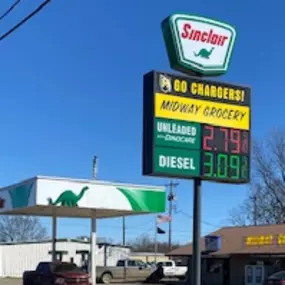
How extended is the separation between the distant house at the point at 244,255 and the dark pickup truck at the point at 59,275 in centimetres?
1299

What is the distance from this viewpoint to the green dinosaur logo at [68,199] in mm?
29828

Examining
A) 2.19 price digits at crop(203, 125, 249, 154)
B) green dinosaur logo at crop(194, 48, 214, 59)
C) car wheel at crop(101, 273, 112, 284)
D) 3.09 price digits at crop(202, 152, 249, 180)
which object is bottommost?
car wheel at crop(101, 273, 112, 284)

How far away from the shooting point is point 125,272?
168 feet

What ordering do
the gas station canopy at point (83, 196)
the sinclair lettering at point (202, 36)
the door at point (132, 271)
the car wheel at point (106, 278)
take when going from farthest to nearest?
the door at point (132, 271)
the car wheel at point (106, 278)
the gas station canopy at point (83, 196)
the sinclair lettering at point (202, 36)

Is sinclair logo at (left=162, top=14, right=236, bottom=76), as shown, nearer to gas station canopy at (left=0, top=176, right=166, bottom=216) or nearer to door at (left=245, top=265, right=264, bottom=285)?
gas station canopy at (left=0, top=176, right=166, bottom=216)

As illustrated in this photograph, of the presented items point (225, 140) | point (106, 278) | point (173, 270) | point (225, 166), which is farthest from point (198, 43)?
point (173, 270)

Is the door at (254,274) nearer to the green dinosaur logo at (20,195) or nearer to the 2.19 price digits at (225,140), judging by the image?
the green dinosaur logo at (20,195)

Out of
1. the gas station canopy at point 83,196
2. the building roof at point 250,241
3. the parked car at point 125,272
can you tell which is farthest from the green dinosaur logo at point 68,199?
the parked car at point 125,272

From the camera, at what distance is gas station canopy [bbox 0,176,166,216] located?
97.5 ft

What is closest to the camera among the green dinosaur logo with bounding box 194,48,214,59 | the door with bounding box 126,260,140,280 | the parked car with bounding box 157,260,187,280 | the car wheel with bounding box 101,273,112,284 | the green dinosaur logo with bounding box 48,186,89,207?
the green dinosaur logo with bounding box 194,48,214,59

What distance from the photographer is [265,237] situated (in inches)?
1660

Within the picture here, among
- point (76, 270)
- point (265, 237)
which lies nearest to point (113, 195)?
point (76, 270)

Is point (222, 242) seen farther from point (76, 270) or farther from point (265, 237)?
point (76, 270)

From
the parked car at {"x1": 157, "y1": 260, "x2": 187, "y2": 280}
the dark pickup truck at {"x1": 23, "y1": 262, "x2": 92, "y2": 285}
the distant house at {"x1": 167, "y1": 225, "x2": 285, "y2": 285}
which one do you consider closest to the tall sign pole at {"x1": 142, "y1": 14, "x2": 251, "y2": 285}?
the dark pickup truck at {"x1": 23, "y1": 262, "x2": 92, "y2": 285}
